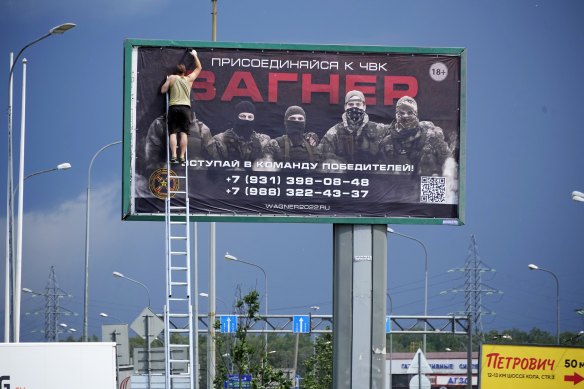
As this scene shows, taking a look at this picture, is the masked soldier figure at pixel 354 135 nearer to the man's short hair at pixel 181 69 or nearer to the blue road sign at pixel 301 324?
the man's short hair at pixel 181 69

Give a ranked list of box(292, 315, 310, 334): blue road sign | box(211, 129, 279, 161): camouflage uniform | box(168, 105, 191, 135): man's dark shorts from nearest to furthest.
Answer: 1. box(168, 105, 191, 135): man's dark shorts
2. box(211, 129, 279, 161): camouflage uniform
3. box(292, 315, 310, 334): blue road sign

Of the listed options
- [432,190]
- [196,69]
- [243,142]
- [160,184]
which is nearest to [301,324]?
[432,190]

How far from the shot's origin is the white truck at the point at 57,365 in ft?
96.5

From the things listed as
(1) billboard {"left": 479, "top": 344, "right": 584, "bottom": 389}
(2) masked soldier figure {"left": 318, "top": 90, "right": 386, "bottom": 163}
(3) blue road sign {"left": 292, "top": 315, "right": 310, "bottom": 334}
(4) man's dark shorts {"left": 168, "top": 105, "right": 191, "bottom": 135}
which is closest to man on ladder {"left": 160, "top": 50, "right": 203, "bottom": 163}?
(4) man's dark shorts {"left": 168, "top": 105, "right": 191, "bottom": 135}

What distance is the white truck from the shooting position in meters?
29.4

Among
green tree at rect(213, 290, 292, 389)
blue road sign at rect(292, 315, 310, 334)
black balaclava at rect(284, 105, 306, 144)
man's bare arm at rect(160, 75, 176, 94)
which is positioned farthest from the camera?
blue road sign at rect(292, 315, 310, 334)

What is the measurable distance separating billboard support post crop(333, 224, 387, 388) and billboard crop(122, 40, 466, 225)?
470 millimetres

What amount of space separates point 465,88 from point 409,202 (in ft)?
8.03

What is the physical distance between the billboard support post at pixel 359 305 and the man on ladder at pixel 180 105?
3433 millimetres

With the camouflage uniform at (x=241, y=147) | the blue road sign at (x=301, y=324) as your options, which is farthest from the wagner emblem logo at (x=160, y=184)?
the blue road sign at (x=301, y=324)

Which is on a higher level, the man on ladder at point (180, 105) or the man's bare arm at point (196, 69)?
the man's bare arm at point (196, 69)

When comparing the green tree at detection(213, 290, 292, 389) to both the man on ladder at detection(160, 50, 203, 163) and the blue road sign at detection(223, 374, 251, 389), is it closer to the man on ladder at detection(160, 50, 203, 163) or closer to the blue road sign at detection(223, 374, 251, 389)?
the blue road sign at detection(223, 374, 251, 389)

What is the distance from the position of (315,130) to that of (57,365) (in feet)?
26.4

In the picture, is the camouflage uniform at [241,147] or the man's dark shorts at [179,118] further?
the camouflage uniform at [241,147]
